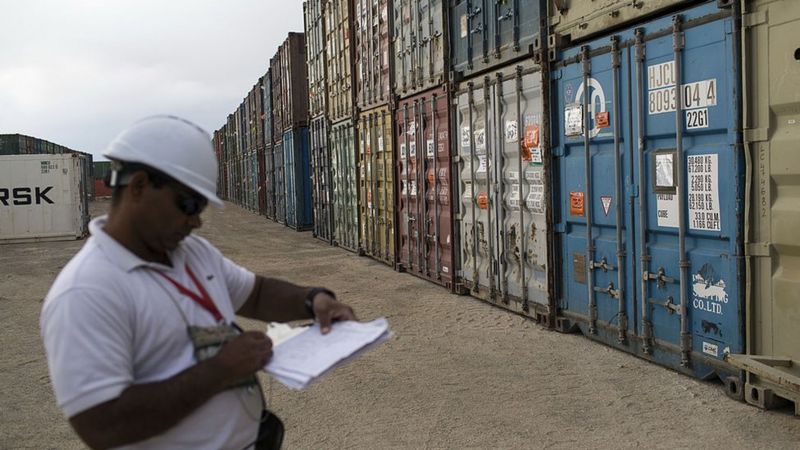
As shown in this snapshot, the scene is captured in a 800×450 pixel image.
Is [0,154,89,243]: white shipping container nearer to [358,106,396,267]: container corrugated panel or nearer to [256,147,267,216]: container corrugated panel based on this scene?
[256,147,267,216]: container corrugated panel

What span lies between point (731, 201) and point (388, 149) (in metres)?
7.73

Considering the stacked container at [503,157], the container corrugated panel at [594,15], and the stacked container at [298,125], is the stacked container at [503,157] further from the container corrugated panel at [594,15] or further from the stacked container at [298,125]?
the stacked container at [298,125]

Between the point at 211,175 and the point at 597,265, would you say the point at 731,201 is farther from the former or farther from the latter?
the point at 211,175

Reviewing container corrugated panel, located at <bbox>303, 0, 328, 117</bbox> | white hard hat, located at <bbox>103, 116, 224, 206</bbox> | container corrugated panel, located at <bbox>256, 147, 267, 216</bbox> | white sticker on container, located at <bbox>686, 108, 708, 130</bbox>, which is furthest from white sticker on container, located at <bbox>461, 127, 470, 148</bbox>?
container corrugated panel, located at <bbox>256, 147, 267, 216</bbox>

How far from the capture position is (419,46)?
Result: 10.6 metres

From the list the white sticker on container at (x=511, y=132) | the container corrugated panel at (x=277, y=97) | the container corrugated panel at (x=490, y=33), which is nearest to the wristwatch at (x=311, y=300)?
the container corrugated panel at (x=490, y=33)

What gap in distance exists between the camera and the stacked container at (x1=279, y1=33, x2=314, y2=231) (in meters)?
20.7

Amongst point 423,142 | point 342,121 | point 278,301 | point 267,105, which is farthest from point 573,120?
point 267,105

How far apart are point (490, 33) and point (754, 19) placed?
156 inches

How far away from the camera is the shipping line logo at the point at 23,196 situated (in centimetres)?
2030

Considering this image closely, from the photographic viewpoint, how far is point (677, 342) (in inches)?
225

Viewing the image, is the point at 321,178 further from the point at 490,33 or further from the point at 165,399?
the point at 165,399

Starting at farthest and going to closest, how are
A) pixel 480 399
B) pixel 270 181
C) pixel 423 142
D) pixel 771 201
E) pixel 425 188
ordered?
pixel 270 181 < pixel 425 188 < pixel 423 142 < pixel 480 399 < pixel 771 201

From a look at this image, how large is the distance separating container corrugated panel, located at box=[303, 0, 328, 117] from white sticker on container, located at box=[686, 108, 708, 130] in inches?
476
